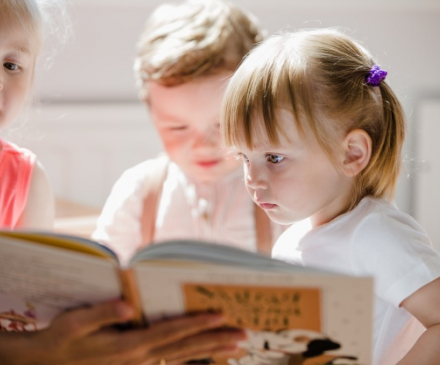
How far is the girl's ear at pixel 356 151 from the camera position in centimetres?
100

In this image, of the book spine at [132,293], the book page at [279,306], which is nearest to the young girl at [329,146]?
the book page at [279,306]

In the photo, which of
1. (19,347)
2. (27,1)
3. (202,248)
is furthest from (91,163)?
(202,248)

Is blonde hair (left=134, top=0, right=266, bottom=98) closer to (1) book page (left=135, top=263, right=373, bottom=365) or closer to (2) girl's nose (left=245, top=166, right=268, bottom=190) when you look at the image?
(2) girl's nose (left=245, top=166, right=268, bottom=190)

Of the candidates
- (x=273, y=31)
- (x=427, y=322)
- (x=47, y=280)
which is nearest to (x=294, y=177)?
(x=427, y=322)

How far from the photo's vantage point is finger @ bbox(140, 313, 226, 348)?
0.79m

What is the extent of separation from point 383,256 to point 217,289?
0.27m

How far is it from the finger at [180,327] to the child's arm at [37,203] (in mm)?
614

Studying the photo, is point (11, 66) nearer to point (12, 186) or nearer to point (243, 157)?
point (12, 186)

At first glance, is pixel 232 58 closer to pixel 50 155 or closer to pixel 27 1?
pixel 27 1

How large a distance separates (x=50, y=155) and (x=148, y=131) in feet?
1.19

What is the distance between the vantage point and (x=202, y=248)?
29.1 inches

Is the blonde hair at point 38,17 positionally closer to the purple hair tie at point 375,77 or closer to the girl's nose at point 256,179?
the girl's nose at point 256,179

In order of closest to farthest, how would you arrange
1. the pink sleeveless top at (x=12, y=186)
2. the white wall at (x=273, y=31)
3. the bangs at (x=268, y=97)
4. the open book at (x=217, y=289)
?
the open book at (x=217, y=289), the bangs at (x=268, y=97), the pink sleeveless top at (x=12, y=186), the white wall at (x=273, y=31)

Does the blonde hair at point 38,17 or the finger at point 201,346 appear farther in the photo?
the blonde hair at point 38,17
